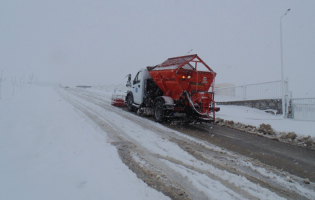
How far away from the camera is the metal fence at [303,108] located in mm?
8992

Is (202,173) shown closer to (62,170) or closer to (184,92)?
(62,170)

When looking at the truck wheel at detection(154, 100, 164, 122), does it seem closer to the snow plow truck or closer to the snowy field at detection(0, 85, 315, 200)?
the snow plow truck

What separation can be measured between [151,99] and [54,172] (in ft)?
20.9

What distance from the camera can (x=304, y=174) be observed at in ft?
11.0

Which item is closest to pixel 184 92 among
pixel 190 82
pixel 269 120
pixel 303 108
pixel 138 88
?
pixel 190 82

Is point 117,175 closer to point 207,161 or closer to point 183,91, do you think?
point 207,161

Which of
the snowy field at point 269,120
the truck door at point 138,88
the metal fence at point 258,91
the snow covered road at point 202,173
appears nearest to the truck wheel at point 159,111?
the truck door at point 138,88

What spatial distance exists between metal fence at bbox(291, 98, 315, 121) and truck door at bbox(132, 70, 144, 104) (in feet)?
27.0

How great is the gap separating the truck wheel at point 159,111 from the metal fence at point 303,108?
7383 millimetres

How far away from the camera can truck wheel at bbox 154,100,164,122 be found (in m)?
7.56

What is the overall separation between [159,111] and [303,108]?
7.55 metres

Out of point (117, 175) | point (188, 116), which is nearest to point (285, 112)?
point (188, 116)

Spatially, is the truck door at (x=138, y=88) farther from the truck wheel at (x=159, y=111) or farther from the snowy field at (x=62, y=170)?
the snowy field at (x=62, y=170)

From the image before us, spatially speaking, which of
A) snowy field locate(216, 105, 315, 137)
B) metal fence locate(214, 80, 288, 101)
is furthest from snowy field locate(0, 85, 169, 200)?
metal fence locate(214, 80, 288, 101)
